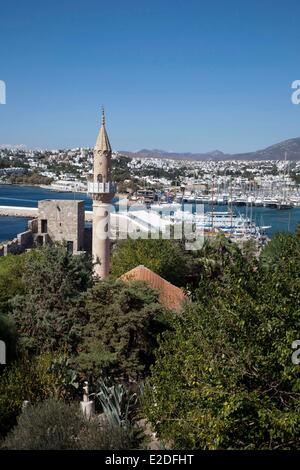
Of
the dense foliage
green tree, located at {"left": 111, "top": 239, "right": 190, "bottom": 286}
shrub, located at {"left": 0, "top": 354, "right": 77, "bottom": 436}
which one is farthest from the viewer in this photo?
green tree, located at {"left": 111, "top": 239, "right": 190, "bottom": 286}

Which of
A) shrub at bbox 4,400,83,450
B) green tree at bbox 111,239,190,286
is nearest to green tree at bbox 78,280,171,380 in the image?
shrub at bbox 4,400,83,450

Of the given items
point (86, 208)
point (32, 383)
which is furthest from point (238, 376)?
point (86, 208)

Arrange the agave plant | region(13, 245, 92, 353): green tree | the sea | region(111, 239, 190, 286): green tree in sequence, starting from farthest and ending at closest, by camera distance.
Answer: the sea → region(111, 239, 190, 286): green tree → region(13, 245, 92, 353): green tree → the agave plant

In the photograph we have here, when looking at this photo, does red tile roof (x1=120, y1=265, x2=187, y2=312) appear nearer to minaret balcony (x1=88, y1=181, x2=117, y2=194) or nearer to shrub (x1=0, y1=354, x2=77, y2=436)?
minaret balcony (x1=88, y1=181, x2=117, y2=194)

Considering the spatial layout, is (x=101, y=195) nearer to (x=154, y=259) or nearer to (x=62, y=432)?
(x=154, y=259)

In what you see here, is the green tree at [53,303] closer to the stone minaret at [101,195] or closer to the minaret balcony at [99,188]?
the stone minaret at [101,195]

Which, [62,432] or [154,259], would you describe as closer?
[62,432]

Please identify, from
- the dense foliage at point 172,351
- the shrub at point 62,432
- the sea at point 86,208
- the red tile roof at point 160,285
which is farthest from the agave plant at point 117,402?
the sea at point 86,208

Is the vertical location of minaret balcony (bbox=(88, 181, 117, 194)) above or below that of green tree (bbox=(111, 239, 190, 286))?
above

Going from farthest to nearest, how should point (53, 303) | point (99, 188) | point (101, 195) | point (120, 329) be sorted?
point (101, 195), point (99, 188), point (53, 303), point (120, 329)
